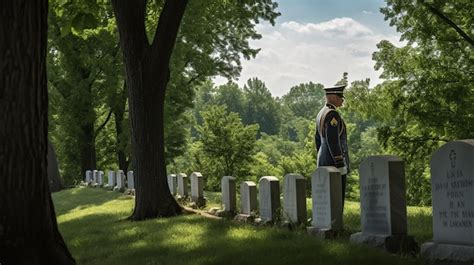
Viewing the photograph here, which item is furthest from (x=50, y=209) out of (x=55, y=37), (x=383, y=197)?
(x=55, y=37)

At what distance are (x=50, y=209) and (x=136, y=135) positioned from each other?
6.71 metres

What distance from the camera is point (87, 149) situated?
34.4m

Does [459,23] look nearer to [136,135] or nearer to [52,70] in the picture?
[136,135]

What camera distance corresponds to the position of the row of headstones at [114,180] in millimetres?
22641

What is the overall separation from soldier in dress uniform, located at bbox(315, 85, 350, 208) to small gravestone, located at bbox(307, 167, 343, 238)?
0.77 meters

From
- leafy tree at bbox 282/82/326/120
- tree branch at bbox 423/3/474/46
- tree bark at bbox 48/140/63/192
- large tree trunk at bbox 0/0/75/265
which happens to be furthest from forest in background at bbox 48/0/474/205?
leafy tree at bbox 282/82/326/120

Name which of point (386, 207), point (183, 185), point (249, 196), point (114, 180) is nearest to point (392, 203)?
point (386, 207)

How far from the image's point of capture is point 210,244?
771 cm

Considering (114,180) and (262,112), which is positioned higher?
(262,112)

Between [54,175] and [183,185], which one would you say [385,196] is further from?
[54,175]

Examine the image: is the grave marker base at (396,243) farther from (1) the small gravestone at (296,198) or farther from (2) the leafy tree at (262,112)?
(2) the leafy tree at (262,112)

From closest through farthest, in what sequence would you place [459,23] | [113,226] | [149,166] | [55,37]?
1. [113,226]
2. [149,166]
3. [459,23]
4. [55,37]

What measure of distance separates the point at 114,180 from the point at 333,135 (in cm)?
1757

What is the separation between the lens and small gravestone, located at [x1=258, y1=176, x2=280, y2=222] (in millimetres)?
10688
